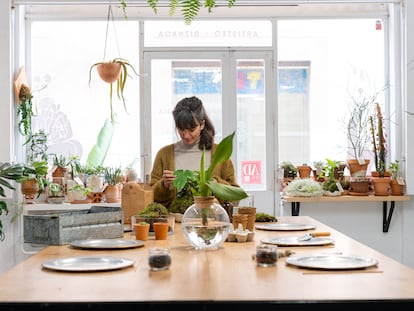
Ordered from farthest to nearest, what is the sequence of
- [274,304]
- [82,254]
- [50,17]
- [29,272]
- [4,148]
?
[50,17]
[4,148]
[82,254]
[29,272]
[274,304]

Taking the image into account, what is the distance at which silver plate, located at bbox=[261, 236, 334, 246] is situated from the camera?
268 cm

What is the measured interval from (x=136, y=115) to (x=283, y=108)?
4.19 ft

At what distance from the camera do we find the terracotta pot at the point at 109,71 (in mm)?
5227

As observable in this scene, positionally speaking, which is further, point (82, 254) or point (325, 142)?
point (325, 142)

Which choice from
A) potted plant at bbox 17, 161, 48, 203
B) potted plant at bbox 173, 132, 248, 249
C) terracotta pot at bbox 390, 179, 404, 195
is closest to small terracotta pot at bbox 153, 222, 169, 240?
potted plant at bbox 173, 132, 248, 249

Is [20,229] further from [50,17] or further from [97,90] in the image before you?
[50,17]

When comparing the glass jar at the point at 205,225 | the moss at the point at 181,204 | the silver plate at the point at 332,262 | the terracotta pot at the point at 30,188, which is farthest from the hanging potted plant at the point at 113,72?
the silver plate at the point at 332,262

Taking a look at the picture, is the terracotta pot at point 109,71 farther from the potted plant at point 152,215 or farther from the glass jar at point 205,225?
the glass jar at point 205,225

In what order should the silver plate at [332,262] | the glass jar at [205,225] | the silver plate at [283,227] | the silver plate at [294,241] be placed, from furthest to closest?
1. the silver plate at [283,227]
2. the silver plate at [294,241]
3. the glass jar at [205,225]
4. the silver plate at [332,262]

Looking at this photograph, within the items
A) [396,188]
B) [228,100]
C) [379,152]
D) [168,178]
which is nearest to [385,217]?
[396,188]

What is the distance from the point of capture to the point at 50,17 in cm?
573

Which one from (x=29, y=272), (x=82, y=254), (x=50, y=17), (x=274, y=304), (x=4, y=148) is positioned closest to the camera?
(x=274, y=304)

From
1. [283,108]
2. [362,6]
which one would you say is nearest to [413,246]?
[283,108]

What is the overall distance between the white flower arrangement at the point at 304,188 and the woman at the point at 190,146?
146 centimetres
